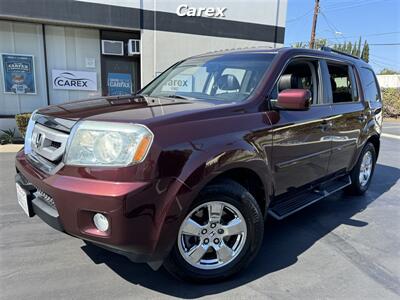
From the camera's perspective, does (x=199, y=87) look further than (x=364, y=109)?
No

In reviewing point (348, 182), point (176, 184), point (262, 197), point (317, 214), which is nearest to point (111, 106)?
point (176, 184)

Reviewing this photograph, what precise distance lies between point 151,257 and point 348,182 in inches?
133

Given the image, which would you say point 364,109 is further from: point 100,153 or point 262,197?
point 100,153

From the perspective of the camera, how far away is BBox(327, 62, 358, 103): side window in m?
4.10

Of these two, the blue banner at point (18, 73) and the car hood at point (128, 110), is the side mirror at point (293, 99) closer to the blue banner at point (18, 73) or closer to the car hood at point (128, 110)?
the car hood at point (128, 110)

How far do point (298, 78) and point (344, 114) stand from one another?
93 cm

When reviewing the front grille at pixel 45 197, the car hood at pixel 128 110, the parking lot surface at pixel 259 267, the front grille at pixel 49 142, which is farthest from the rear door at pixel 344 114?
the front grille at pixel 45 197

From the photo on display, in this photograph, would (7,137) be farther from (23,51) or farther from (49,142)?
(49,142)

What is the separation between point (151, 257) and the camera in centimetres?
224

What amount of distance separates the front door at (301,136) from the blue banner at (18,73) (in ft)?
27.9

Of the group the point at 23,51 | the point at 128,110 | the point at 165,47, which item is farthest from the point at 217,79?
the point at 23,51

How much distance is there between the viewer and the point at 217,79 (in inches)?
134

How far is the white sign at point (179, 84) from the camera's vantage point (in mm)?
3513

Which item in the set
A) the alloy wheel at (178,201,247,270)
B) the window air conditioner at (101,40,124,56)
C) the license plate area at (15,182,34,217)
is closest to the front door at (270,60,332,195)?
the alloy wheel at (178,201,247,270)
